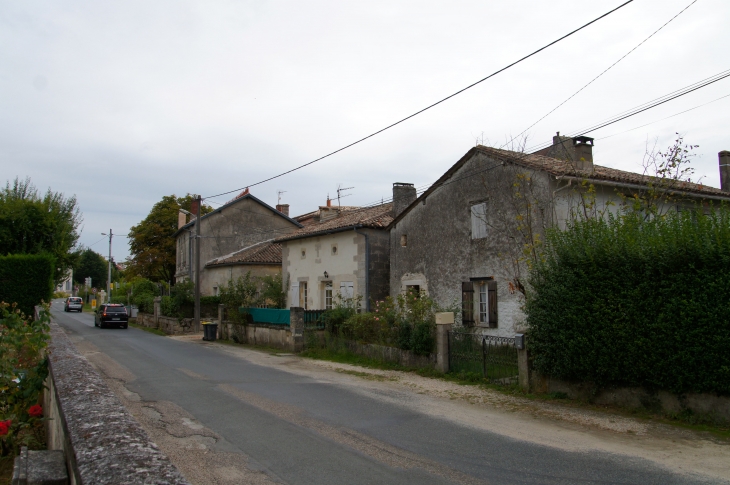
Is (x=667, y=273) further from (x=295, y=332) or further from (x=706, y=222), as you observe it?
(x=295, y=332)

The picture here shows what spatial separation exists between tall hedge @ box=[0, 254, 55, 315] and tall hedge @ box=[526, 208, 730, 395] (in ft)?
73.8

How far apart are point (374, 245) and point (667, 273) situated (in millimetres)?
14964

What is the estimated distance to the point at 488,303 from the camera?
1705 cm

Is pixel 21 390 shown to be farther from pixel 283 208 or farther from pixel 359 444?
pixel 283 208

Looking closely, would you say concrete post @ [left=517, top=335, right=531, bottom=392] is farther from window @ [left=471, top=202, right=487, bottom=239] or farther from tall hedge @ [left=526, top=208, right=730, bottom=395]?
window @ [left=471, top=202, right=487, bottom=239]

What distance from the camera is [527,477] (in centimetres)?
602

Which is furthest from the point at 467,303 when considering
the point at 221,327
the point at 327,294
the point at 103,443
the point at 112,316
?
the point at 112,316

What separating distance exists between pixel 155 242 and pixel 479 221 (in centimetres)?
4008

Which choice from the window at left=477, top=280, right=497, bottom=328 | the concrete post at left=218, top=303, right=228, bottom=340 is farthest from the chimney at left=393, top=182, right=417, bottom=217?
the concrete post at left=218, top=303, right=228, bottom=340

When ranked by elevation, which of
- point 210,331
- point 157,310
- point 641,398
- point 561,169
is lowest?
point 641,398

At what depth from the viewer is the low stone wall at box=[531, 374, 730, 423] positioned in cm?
814

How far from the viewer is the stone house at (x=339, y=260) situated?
22.9 metres

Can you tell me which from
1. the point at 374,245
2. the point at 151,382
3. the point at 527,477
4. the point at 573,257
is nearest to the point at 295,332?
the point at 374,245

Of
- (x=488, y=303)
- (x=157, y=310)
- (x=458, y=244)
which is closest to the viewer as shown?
(x=488, y=303)
